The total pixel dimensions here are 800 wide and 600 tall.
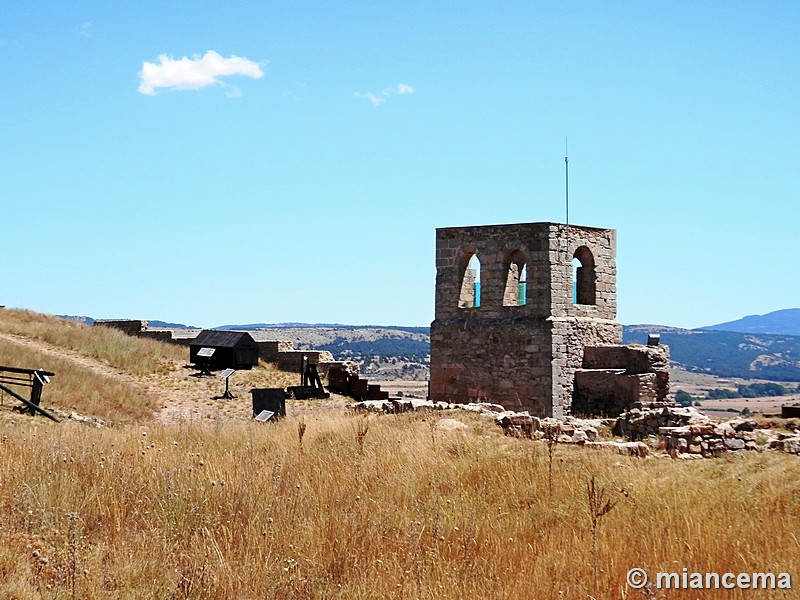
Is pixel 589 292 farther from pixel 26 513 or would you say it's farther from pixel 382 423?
pixel 26 513

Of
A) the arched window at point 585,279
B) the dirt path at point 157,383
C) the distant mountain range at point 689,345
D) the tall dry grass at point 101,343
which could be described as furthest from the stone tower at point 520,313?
the distant mountain range at point 689,345

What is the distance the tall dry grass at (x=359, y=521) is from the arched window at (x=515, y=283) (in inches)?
420

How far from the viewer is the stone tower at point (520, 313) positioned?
794 inches

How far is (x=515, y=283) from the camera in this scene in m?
22.2

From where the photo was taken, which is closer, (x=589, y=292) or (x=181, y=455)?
(x=181, y=455)

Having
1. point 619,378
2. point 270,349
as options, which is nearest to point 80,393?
point 270,349

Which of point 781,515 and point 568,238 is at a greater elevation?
point 568,238

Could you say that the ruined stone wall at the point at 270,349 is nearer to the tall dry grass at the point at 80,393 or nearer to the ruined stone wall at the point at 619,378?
the tall dry grass at the point at 80,393

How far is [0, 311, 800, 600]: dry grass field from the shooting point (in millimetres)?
6238

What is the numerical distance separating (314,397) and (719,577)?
825 inches

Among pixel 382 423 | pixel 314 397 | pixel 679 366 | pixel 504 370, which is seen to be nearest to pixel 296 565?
pixel 382 423

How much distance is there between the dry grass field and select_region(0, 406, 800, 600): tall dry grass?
0.02 metres

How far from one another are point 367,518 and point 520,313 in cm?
1341

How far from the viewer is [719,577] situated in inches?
253
